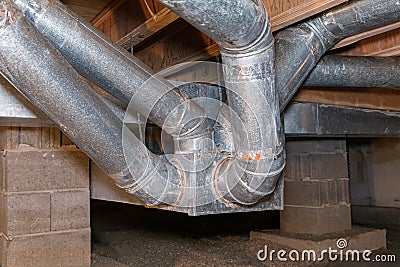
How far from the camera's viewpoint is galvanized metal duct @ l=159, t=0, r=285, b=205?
0.89m

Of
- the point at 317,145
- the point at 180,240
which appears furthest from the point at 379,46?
the point at 180,240

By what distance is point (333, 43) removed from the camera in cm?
140

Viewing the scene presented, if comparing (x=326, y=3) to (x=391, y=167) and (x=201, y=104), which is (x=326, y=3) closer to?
(x=201, y=104)

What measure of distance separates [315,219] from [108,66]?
2.34m

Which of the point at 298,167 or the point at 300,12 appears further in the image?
the point at 298,167

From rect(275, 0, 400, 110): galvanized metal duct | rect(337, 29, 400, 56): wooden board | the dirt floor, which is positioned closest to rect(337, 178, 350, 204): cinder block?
the dirt floor

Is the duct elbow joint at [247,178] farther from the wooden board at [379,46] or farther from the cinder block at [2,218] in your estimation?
the cinder block at [2,218]

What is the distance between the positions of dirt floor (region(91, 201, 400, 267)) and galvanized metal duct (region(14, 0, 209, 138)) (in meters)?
1.60

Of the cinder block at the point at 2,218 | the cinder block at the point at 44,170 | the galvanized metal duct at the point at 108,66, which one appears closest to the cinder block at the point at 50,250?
the cinder block at the point at 2,218

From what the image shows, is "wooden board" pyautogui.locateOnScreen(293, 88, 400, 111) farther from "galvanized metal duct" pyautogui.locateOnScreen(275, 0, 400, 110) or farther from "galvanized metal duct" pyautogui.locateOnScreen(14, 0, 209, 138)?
"galvanized metal duct" pyautogui.locateOnScreen(14, 0, 209, 138)

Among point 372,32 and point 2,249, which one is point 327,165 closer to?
point 372,32

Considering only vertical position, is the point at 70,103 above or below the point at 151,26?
below

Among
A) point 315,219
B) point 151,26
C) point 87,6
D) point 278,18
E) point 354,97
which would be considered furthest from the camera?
point 315,219

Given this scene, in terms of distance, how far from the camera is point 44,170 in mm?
2324
